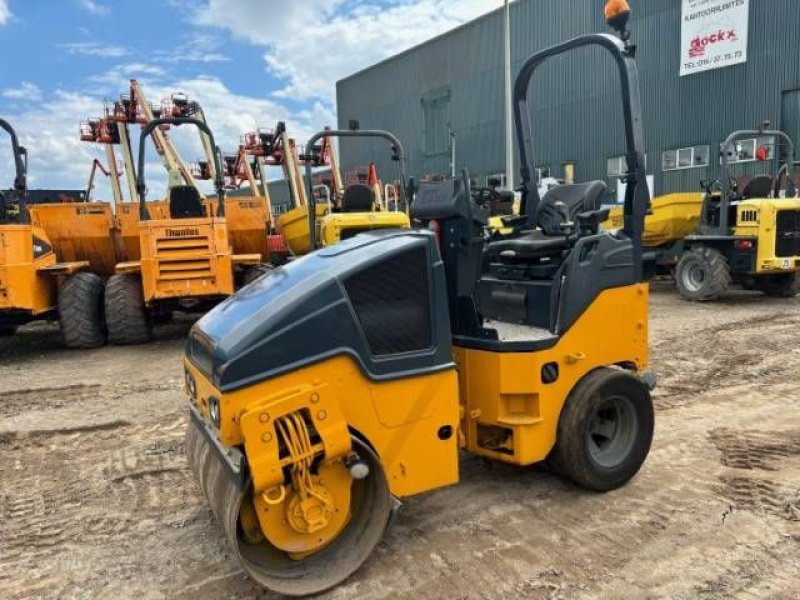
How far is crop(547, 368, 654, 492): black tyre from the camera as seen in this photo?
361cm

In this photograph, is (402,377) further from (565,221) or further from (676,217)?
(676,217)

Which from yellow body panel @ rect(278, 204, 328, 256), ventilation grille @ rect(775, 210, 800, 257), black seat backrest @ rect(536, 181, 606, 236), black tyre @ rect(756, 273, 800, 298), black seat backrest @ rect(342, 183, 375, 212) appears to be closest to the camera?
black seat backrest @ rect(536, 181, 606, 236)

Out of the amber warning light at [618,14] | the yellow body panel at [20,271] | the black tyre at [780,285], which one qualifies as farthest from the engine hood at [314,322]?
the black tyre at [780,285]

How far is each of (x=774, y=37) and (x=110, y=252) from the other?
19.4 meters

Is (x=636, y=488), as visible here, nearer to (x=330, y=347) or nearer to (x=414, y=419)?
(x=414, y=419)

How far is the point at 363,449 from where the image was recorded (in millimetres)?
2881

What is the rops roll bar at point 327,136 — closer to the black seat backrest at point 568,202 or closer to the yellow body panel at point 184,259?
the yellow body panel at point 184,259

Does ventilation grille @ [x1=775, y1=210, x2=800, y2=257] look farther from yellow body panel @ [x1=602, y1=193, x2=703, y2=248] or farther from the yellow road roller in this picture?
the yellow road roller

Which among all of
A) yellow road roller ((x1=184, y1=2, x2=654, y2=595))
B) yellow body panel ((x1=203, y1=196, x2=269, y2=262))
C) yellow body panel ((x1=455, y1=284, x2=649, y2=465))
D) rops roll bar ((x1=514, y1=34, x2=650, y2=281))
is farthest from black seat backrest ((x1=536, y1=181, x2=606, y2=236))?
yellow body panel ((x1=203, y1=196, x2=269, y2=262))

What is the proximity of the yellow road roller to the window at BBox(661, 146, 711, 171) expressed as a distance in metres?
20.0

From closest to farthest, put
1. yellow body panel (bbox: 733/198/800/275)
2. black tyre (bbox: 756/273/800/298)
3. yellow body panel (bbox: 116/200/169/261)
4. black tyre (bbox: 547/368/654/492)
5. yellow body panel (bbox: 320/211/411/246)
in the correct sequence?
1. black tyre (bbox: 547/368/654/492)
2. yellow body panel (bbox: 320/211/411/246)
3. yellow body panel (bbox: 116/200/169/261)
4. yellow body panel (bbox: 733/198/800/275)
5. black tyre (bbox: 756/273/800/298)

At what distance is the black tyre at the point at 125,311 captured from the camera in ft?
28.2

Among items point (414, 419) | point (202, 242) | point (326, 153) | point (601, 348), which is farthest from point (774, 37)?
point (414, 419)

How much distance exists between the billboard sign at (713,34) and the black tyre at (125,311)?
19663 mm
